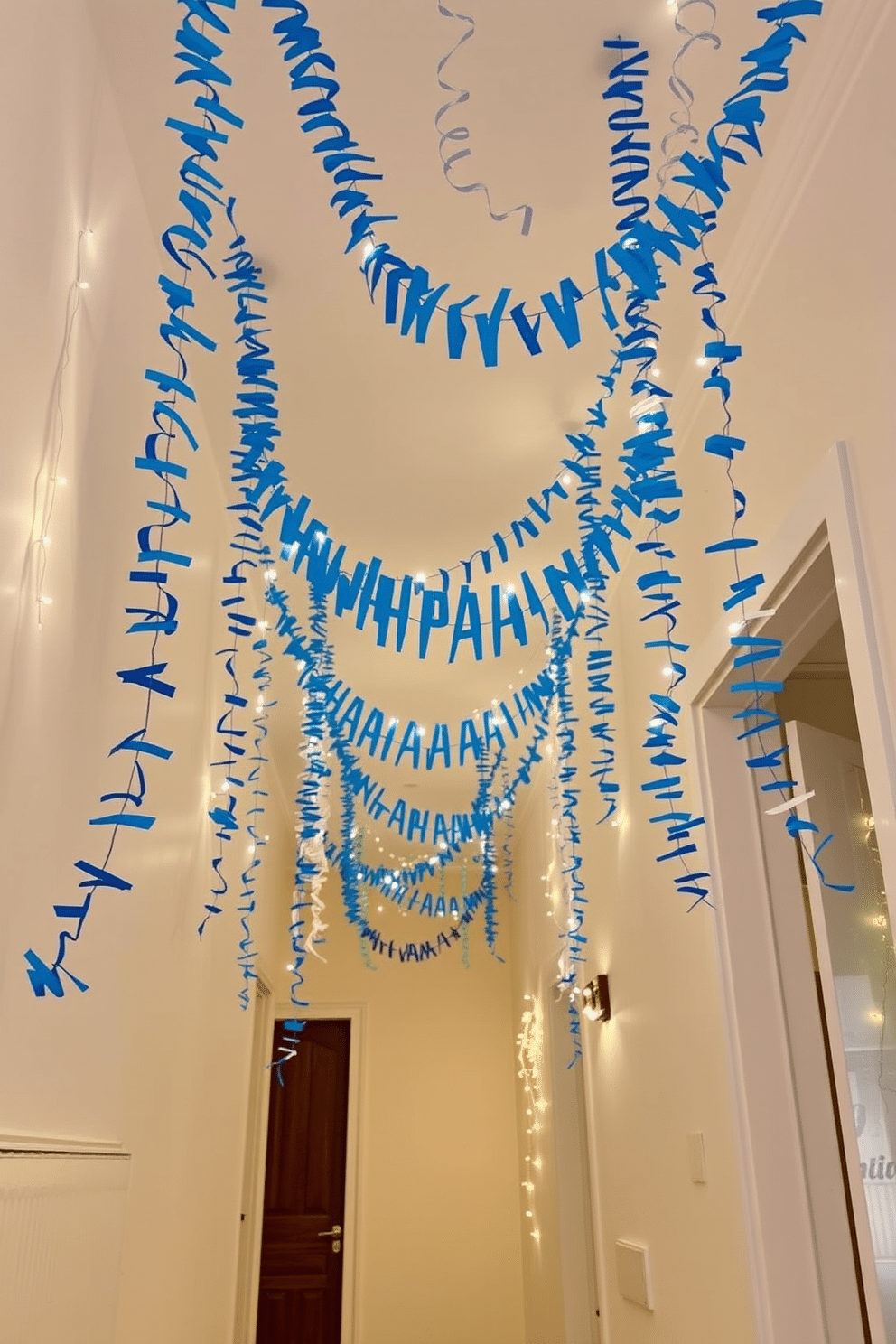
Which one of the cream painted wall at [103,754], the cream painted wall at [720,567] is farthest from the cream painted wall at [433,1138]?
the cream painted wall at [720,567]

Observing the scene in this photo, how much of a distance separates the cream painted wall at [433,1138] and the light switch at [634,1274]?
3512 mm

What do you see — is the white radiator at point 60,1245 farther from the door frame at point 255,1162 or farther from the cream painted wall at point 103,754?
the door frame at point 255,1162

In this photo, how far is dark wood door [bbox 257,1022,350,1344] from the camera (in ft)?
21.6

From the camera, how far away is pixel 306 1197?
22.3ft

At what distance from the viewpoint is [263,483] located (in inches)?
95.0

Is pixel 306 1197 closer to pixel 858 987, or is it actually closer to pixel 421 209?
pixel 858 987

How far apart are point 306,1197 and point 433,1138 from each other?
2.84ft

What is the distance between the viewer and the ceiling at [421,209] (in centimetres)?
196

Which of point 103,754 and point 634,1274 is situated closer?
point 103,754

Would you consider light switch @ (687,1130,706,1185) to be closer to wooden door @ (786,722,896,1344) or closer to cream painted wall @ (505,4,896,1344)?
cream painted wall @ (505,4,896,1344)

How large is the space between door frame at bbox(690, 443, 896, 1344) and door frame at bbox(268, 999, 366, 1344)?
165 inches

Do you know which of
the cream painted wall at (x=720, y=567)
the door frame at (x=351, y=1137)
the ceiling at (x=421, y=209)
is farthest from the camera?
the door frame at (x=351, y=1137)

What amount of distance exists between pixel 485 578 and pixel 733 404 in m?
1.57

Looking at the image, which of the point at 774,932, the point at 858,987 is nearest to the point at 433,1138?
the point at 774,932
